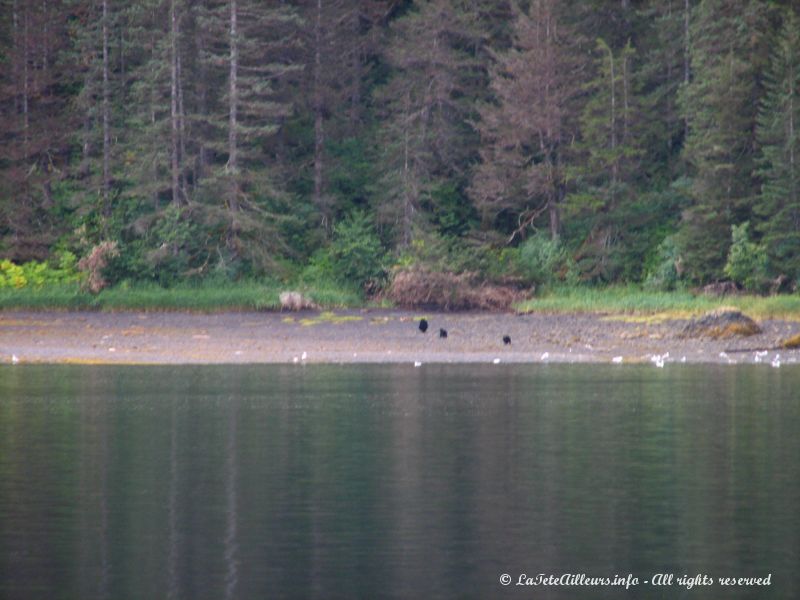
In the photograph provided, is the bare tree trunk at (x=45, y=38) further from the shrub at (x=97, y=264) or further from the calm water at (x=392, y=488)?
the calm water at (x=392, y=488)

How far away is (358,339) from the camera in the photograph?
3912cm

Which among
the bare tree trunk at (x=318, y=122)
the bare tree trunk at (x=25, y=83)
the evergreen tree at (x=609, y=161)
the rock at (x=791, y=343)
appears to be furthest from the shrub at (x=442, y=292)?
the bare tree trunk at (x=25, y=83)

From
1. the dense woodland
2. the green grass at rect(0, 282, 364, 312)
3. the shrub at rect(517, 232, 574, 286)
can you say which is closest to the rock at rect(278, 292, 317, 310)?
the green grass at rect(0, 282, 364, 312)

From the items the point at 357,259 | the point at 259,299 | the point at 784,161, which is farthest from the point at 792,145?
the point at 259,299

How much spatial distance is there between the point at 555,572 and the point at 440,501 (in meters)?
3.63

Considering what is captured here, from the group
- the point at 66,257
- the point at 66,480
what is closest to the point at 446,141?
the point at 66,257

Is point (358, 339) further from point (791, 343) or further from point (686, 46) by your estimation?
point (686, 46)

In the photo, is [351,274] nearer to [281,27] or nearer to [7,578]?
[281,27]

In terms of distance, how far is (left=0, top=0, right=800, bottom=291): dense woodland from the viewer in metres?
48.5

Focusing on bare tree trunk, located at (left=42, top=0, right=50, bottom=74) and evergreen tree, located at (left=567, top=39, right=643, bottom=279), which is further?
bare tree trunk, located at (left=42, top=0, right=50, bottom=74)

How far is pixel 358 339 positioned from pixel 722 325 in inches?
385

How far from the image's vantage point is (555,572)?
1280 cm

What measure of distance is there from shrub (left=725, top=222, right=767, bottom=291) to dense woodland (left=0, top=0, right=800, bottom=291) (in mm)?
91

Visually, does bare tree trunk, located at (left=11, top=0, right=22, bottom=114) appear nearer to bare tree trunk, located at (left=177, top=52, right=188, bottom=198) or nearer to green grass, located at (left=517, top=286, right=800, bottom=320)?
bare tree trunk, located at (left=177, top=52, right=188, bottom=198)
